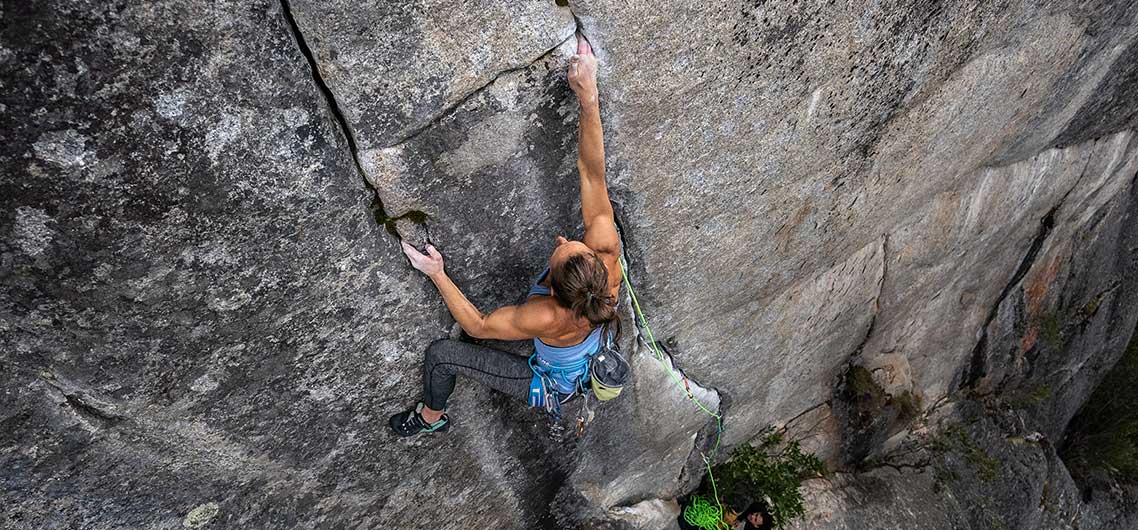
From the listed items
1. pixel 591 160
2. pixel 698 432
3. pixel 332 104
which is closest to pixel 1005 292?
pixel 698 432

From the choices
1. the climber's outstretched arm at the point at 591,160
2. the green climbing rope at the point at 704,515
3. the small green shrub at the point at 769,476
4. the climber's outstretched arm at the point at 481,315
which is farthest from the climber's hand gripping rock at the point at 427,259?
the small green shrub at the point at 769,476

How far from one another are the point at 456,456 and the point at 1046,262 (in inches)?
254

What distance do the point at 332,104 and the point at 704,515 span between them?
4.49 m

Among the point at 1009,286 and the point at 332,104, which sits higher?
the point at 332,104

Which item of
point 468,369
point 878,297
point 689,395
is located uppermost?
point 468,369

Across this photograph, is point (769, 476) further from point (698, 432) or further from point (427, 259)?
point (427, 259)

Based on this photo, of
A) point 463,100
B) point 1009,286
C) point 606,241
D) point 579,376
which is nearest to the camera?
point 463,100

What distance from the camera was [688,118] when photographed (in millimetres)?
3150

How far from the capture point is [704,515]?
223 inches

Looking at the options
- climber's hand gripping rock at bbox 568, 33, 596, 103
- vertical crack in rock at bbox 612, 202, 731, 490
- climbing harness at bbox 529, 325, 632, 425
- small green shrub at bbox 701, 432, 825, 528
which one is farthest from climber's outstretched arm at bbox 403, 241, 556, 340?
small green shrub at bbox 701, 432, 825, 528

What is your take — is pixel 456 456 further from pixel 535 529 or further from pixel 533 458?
pixel 535 529

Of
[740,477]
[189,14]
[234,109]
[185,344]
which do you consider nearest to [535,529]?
[740,477]

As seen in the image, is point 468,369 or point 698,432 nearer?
point 468,369

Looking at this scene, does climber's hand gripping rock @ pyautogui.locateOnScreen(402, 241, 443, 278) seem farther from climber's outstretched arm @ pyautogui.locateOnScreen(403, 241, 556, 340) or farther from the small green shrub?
the small green shrub
